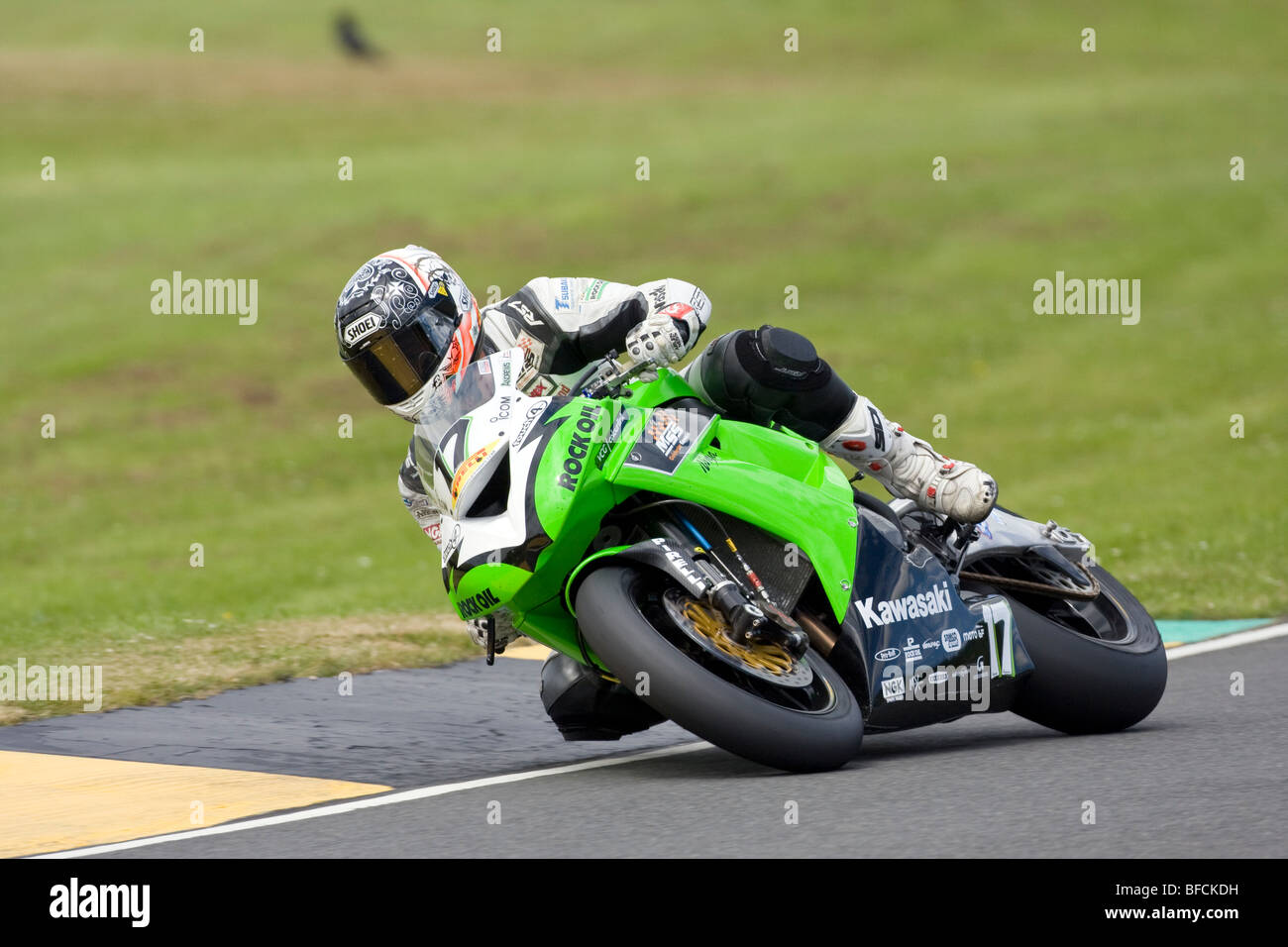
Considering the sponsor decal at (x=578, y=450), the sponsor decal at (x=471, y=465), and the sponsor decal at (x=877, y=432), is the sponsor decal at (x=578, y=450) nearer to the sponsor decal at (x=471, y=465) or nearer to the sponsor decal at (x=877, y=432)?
the sponsor decal at (x=471, y=465)

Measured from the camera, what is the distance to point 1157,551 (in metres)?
12.2

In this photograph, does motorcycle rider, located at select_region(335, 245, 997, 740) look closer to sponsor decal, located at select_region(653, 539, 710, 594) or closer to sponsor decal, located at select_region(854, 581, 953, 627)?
sponsor decal, located at select_region(854, 581, 953, 627)

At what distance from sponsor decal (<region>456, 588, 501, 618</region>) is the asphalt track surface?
59 cm

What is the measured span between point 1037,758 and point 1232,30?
182 feet

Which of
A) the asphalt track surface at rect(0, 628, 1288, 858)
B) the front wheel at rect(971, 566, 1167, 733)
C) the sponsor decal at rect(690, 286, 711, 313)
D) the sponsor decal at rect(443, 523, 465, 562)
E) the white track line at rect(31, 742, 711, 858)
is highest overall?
the sponsor decal at rect(690, 286, 711, 313)

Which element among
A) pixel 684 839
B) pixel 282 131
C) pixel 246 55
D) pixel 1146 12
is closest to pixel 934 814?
pixel 684 839

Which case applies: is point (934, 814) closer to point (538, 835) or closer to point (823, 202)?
point (538, 835)

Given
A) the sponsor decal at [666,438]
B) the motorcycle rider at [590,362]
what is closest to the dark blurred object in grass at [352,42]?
the motorcycle rider at [590,362]

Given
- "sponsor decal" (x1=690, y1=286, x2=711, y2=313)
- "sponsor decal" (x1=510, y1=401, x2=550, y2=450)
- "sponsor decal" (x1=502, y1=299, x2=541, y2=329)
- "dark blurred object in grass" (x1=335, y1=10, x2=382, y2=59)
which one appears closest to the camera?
"sponsor decal" (x1=510, y1=401, x2=550, y2=450)

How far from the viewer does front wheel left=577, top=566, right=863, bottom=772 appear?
5.05m

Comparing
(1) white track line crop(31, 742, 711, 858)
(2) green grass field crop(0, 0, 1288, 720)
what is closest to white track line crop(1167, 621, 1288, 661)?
(2) green grass field crop(0, 0, 1288, 720)

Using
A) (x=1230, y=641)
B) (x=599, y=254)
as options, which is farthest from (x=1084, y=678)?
(x=599, y=254)

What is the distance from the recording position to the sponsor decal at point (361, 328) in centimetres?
558

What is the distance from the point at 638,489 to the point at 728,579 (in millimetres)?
427
